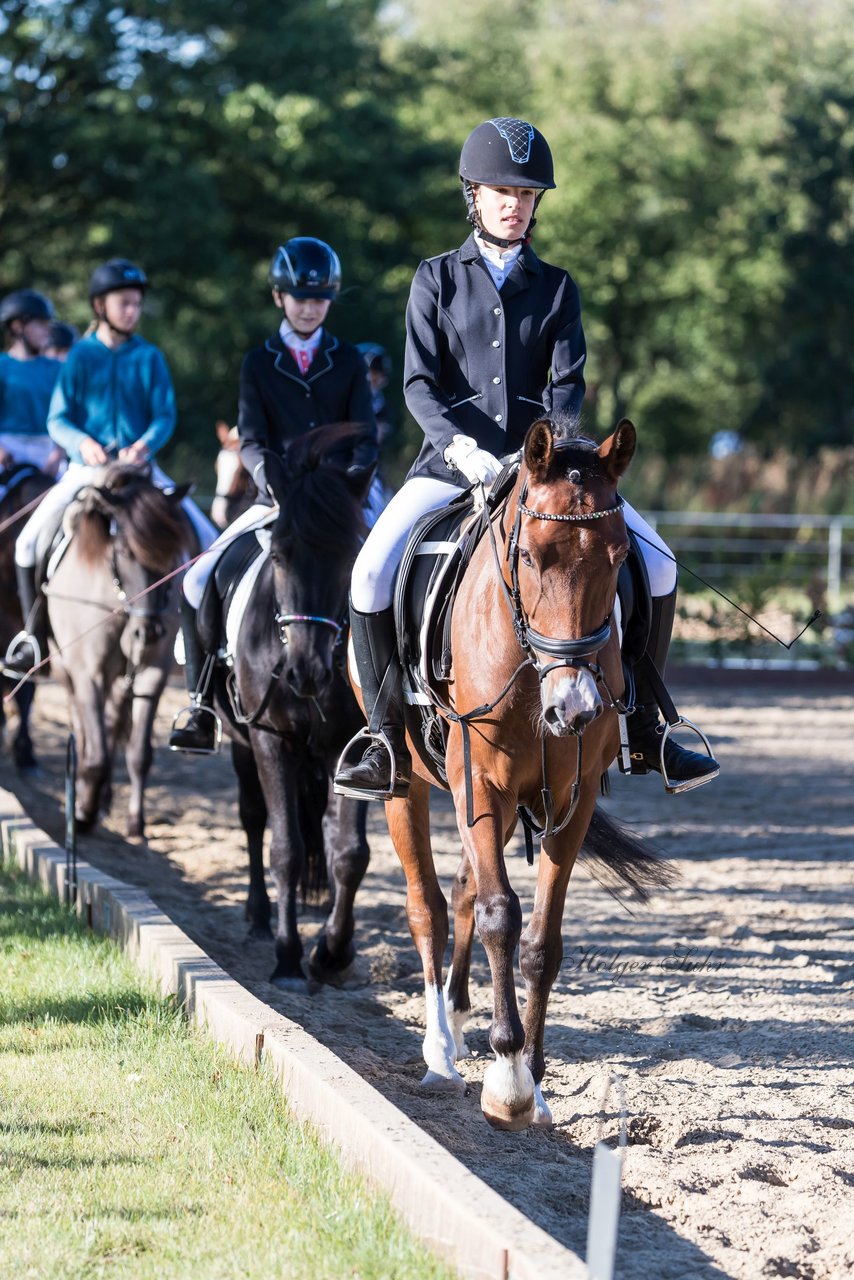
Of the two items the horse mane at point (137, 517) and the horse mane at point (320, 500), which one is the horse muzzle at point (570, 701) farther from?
the horse mane at point (137, 517)

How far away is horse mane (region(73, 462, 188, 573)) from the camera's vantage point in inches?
381

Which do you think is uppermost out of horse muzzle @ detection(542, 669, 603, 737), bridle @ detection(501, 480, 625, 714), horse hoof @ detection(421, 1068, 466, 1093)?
bridle @ detection(501, 480, 625, 714)

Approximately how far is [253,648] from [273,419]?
4.19 ft

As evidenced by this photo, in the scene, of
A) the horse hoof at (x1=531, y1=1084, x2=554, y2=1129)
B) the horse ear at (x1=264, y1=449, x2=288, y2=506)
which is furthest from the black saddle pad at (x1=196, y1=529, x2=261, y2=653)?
the horse hoof at (x1=531, y1=1084, x2=554, y2=1129)

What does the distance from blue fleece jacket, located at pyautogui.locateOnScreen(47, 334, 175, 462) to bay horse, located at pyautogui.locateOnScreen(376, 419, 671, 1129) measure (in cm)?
521

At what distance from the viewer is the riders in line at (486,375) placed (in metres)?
5.77

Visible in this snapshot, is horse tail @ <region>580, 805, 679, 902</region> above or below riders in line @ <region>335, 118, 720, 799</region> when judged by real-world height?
below

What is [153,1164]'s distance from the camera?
13.9 ft

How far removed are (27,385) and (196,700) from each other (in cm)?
588

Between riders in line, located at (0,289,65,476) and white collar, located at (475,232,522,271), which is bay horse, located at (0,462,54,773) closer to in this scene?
riders in line, located at (0,289,65,476)

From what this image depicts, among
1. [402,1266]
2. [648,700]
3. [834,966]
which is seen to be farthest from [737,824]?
[402,1266]

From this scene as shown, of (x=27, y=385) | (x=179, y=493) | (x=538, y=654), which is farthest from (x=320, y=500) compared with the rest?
(x=27, y=385)

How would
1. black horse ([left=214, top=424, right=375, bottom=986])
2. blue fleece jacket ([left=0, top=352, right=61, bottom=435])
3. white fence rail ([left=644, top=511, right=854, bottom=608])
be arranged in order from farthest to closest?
white fence rail ([left=644, top=511, right=854, bottom=608]), blue fleece jacket ([left=0, top=352, right=61, bottom=435]), black horse ([left=214, top=424, right=375, bottom=986])

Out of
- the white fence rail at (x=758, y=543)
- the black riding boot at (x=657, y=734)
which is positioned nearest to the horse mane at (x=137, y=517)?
the black riding boot at (x=657, y=734)
